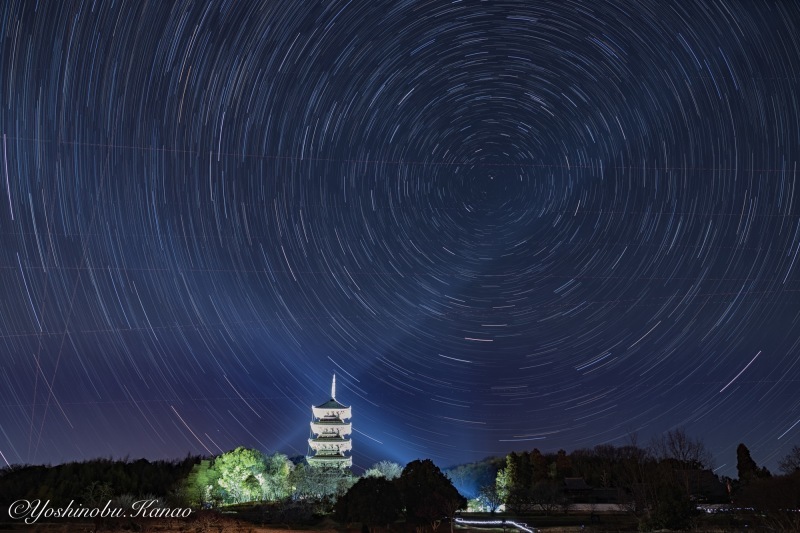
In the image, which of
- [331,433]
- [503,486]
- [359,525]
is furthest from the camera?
[331,433]

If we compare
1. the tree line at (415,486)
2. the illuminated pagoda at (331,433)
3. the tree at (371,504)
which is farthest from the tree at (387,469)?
the tree at (371,504)

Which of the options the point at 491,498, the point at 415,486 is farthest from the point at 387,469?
the point at 415,486

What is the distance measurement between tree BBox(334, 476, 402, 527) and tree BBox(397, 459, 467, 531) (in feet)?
3.11

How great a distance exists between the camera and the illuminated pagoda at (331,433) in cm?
8762

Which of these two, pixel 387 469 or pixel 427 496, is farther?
pixel 387 469

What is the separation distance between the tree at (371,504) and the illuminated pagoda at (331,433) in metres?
39.6

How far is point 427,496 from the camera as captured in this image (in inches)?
1863

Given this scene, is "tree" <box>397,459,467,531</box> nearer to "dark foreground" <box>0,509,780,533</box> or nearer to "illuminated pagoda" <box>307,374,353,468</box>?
"dark foreground" <box>0,509,780,533</box>

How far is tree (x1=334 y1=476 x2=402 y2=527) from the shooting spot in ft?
147

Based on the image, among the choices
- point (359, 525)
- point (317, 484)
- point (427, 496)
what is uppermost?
point (317, 484)

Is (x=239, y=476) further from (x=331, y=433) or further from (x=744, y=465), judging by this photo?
(x=744, y=465)

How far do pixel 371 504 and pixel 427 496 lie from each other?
416 cm

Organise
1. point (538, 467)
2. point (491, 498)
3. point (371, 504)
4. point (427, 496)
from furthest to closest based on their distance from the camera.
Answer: point (538, 467), point (491, 498), point (427, 496), point (371, 504)

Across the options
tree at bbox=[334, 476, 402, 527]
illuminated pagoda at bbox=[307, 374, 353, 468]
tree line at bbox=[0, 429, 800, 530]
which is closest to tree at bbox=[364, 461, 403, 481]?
tree line at bbox=[0, 429, 800, 530]
